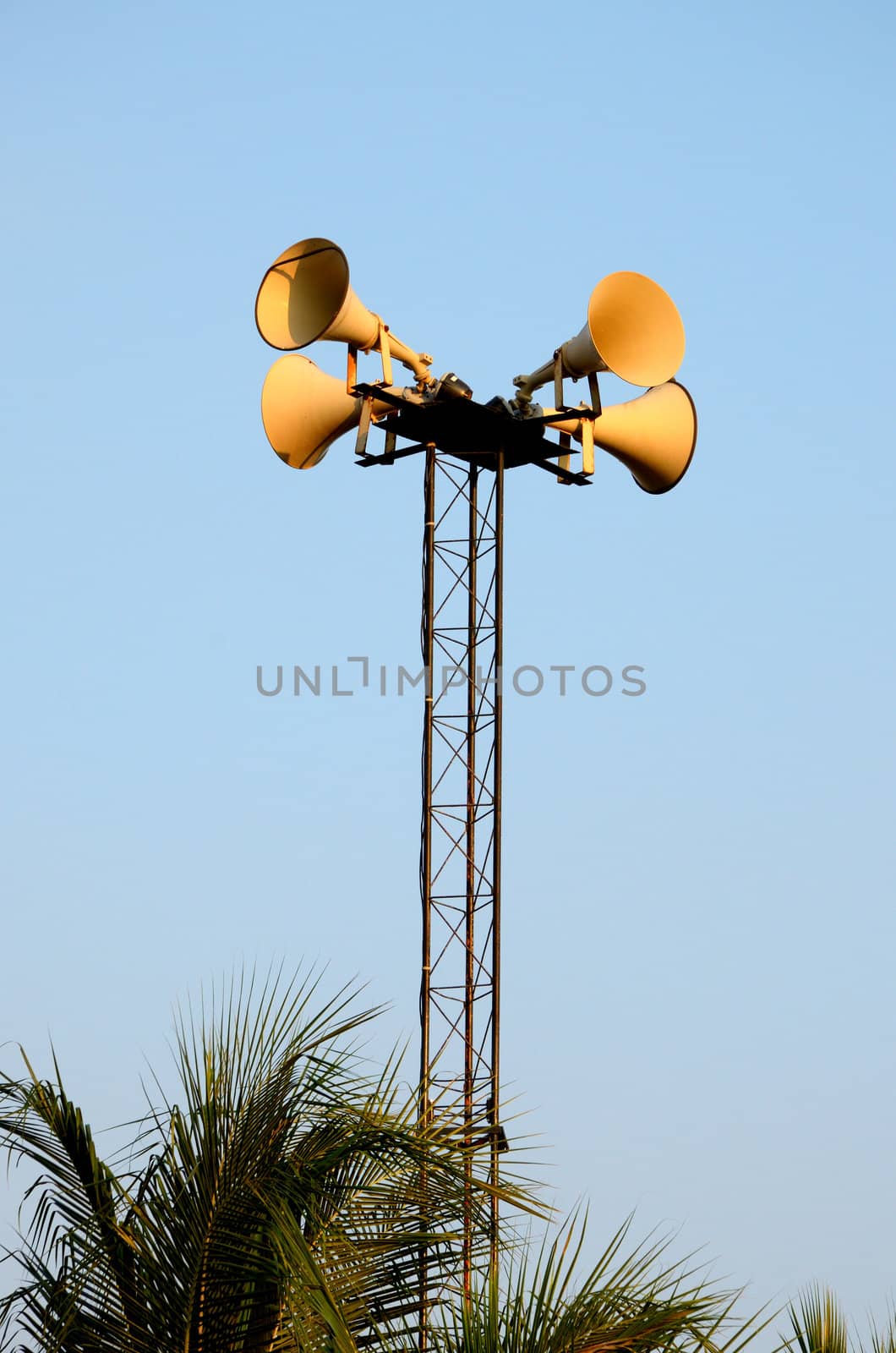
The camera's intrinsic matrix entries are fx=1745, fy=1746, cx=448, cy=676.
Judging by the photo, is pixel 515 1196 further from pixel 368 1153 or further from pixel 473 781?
pixel 473 781

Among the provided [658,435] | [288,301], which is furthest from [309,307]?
[658,435]

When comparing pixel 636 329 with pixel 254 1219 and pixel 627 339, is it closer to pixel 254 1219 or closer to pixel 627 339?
pixel 627 339

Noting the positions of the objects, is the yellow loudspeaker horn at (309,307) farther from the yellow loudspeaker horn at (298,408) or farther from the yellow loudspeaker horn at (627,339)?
the yellow loudspeaker horn at (627,339)

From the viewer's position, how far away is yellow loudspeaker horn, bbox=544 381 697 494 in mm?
11883

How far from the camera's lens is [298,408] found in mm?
11633

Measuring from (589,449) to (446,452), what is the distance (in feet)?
3.29

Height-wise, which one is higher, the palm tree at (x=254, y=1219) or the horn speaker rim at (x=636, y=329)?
the horn speaker rim at (x=636, y=329)

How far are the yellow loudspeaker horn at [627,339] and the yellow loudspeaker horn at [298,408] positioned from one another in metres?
1.28

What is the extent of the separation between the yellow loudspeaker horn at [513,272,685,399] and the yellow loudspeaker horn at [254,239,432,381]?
115 cm

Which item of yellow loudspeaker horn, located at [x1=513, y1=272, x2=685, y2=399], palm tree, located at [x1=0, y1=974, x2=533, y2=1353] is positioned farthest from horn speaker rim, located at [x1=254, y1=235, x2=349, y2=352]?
palm tree, located at [x1=0, y1=974, x2=533, y2=1353]

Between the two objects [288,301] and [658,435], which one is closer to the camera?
[288,301]

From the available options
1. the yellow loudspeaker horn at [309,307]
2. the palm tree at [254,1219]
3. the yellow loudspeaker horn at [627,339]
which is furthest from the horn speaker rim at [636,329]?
the palm tree at [254,1219]

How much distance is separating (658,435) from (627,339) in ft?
3.55

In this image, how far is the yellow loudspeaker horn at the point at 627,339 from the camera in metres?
10.9
